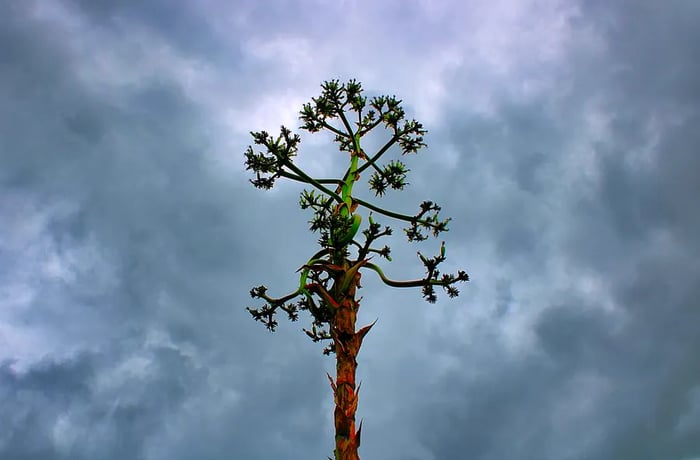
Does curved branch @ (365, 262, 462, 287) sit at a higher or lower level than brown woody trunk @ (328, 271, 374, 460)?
higher

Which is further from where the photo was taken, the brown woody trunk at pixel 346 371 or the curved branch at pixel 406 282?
the curved branch at pixel 406 282

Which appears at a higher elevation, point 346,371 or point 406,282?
point 406,282

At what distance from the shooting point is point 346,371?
987 cm

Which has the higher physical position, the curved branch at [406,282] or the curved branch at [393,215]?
the curved branch at [393,215]

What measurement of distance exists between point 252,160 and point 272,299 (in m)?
2.92

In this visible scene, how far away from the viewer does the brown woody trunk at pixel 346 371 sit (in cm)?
926

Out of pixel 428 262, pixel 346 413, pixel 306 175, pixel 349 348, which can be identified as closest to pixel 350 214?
pixel 306 175

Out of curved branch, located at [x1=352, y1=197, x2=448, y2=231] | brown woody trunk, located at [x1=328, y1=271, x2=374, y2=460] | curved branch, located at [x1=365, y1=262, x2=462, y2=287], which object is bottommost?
brown woody trunk, located at [x1=328, y1=271, x2=374, y2=460]

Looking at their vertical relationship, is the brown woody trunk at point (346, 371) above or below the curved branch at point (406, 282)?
below

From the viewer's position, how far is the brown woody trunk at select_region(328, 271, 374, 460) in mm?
9258

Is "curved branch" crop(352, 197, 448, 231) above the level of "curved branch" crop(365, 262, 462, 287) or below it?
above

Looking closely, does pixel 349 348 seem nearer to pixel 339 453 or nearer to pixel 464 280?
pixel 339 453

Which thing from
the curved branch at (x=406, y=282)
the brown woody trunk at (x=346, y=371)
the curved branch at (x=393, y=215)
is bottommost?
the brown woody trunk at (x=346, y=371)

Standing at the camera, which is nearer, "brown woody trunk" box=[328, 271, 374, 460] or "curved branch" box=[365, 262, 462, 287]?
"brown woody trunk" box=[328, 271, 374, 460]
